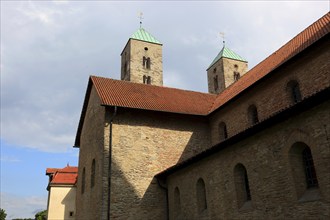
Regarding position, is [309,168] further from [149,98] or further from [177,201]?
[149,98]

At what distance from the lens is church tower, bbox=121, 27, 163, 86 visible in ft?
141

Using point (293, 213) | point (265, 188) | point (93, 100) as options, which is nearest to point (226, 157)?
point (265, 188)

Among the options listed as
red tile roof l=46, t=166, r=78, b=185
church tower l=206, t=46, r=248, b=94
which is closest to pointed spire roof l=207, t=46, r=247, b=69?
church tower l=206, t=46, r=248, b=94

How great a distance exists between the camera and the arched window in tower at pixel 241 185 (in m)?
12.3

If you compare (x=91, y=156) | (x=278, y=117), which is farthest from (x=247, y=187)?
(x=91, y=156)

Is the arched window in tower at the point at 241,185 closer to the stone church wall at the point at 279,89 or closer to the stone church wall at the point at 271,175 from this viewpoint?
the stone church wall at the point at 271,175

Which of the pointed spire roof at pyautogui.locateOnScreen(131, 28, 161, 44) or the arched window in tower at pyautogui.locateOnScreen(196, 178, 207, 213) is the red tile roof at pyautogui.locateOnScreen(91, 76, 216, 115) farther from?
the pointed spire roof at pyautogui.locateOnScreen(131, 28, 161, 44)

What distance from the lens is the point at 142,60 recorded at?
4419 cm

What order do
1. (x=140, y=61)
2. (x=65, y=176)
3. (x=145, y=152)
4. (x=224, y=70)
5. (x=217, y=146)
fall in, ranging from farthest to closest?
(x=224, y=70) < (x=140, y=61) < (x=65, y=176) < (x=145, y=152) < (x=217, y=146)

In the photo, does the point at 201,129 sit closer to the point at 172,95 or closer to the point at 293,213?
the point at 172,95

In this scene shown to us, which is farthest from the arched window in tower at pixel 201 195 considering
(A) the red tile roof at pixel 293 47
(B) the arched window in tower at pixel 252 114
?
(A) the red tile roof at pixel 293 47

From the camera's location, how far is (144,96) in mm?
20250

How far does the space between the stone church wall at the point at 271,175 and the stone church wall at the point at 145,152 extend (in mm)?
2964

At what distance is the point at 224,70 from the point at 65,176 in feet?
81.6
